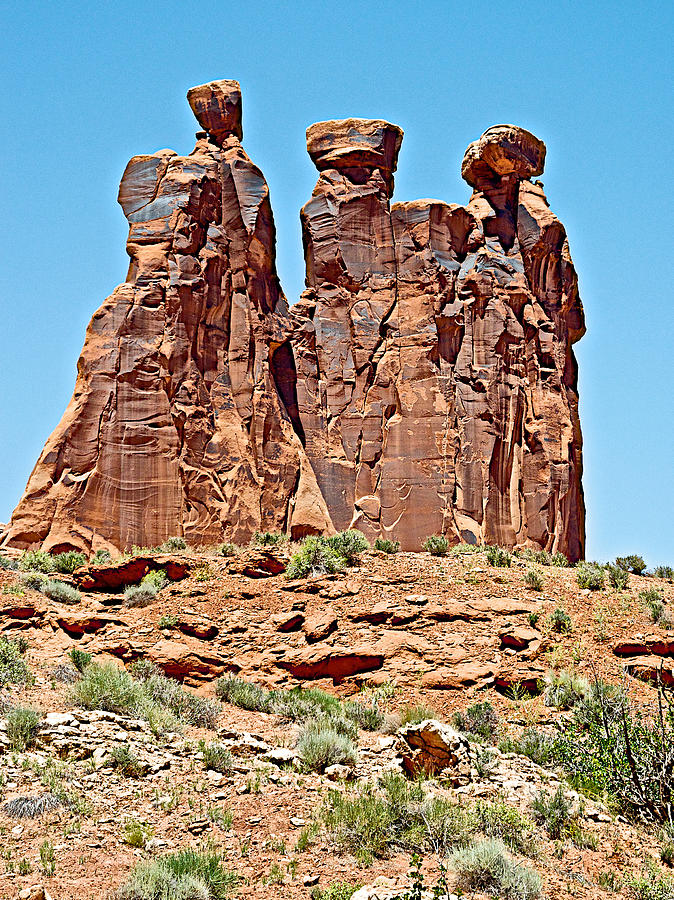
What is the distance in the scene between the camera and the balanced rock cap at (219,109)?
36.3 m

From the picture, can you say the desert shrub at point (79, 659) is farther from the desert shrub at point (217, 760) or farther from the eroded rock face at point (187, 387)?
the eroded rock face at point (187, 387)

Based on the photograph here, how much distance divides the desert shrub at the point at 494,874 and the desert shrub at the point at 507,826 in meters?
0.79

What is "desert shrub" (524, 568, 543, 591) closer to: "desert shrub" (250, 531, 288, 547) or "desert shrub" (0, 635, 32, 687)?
"desert shrub" (250, 531, 288, 547)

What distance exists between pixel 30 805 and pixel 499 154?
37665 mm

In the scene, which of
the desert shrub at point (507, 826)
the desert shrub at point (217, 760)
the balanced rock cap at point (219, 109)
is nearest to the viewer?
the desert shrub at point (507, 826)

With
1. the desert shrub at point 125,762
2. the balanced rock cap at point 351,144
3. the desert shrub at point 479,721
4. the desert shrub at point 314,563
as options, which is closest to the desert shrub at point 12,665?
the desert shrub at point 125,762

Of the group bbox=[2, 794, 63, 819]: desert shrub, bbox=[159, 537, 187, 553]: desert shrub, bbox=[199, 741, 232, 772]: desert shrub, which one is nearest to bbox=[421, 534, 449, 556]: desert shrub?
bbox=[159, 537, 187, 553]: desert shrub

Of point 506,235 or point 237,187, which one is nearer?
point 237,187

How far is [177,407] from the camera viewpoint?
103 ft

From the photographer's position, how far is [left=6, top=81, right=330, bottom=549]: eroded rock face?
98.7 feet

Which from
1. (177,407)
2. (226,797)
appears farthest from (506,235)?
(226,797)

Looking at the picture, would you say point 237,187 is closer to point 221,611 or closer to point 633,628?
point 221,611

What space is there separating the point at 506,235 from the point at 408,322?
705 centimetres

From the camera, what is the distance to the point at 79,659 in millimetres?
15609
